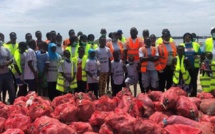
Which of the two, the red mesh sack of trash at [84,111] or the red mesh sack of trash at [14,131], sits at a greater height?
the red mesh sack of trash at [84,111]

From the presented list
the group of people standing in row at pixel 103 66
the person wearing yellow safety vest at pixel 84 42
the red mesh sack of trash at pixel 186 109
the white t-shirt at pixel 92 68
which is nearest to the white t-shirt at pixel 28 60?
the group of people standing in row at pixel 103 66

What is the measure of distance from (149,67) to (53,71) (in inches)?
101

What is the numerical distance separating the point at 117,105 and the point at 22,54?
3752 millimetres

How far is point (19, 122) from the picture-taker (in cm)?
445

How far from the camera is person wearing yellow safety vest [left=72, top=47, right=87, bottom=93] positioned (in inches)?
325

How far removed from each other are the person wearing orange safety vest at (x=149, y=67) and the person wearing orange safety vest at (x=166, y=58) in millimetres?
263

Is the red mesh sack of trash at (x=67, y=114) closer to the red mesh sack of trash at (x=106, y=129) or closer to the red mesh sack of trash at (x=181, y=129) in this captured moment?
the red mesh sack of trash at (x=106, y=129)

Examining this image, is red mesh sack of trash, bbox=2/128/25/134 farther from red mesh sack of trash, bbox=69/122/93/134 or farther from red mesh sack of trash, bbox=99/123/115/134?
red mesh sack of trash, bbox=99/123/115/134

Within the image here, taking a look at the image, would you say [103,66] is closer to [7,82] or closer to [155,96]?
[7,82]

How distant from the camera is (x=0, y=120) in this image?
4.61m

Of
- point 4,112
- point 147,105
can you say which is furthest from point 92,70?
point 4,112

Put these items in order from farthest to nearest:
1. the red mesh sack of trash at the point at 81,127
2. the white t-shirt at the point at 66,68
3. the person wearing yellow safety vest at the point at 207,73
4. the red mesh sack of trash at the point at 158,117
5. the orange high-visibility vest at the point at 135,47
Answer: the orange high-visibility vest at the point at 135,47 → the white t-shirt at the point at 66,68 → the person wearing yellow safety vest at the point at 207,73 → the red mesh sack of trash at the point at 158,117 → the red mesh sack of trash at the point at 81,127

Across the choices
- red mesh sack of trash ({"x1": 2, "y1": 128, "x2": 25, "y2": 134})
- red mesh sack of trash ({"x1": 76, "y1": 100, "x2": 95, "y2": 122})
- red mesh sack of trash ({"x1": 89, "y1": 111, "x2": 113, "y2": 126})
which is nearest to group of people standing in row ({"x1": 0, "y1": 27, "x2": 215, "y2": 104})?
red mesh sack of trash ({"x1": 76, "y1": 100, "x2": 95, "y2": 122})

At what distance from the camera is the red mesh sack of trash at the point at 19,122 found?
4387 millimetres
